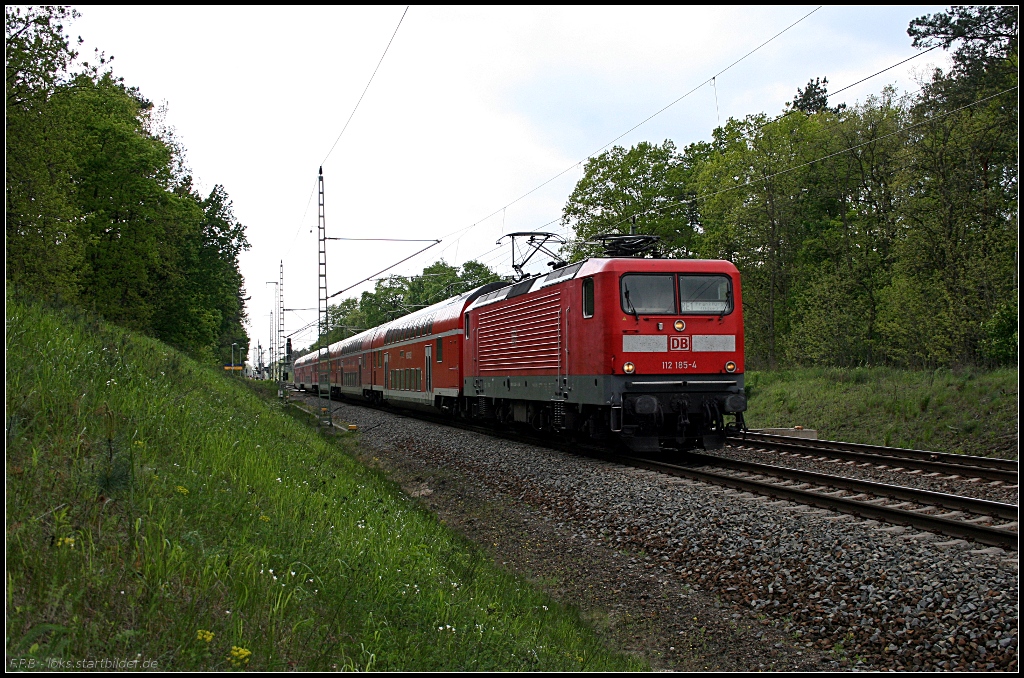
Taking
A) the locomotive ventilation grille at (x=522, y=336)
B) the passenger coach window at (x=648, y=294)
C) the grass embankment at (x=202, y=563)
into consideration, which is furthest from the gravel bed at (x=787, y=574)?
the locomotive ventilation grille at (x=522, y=336)

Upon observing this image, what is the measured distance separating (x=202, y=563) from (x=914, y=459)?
12.1 metres

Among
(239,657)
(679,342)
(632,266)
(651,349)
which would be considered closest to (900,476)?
(679,342)

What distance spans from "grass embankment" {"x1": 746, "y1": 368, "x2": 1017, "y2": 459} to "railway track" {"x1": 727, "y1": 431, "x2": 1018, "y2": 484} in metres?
2.62

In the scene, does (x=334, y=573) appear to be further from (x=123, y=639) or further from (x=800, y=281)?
(x=800, y=281)

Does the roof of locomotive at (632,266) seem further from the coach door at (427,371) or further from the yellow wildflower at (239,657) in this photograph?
the coach door at (427,371)

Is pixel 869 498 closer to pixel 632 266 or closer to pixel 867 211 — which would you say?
pixel 632 266

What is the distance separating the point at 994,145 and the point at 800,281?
40.8 feet

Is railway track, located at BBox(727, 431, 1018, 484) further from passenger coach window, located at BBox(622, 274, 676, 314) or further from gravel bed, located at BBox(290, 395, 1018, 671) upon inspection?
gravel bed, located at BBox(290, 395, 1018, 671)

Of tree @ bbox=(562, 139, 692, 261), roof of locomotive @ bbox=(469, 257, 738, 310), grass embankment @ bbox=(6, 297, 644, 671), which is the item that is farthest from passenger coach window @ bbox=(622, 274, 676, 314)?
tree @ bbox=(562, 139, 692, 261)

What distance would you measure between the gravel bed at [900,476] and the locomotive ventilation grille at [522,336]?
3.91 m

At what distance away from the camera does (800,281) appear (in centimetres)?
3450

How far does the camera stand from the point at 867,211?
33.5 m

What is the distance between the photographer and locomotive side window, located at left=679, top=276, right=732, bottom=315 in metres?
13.4

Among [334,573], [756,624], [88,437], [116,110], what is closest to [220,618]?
[334,573]
